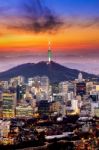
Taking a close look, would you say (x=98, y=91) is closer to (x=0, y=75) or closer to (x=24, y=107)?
(x=24, y=107)

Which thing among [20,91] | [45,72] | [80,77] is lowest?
[20,91]

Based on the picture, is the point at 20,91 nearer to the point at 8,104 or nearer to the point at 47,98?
the point at 8,104

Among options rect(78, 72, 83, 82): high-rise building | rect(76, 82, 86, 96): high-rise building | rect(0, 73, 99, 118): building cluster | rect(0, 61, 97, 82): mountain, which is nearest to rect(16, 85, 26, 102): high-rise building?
rect(0, 73, 99, 118): building cluster

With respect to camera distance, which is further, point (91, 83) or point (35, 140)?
point (91, 83)

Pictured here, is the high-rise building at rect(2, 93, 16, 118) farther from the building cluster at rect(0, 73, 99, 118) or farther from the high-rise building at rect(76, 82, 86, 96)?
the high-rise building at rect(76, 82, 86, 96)

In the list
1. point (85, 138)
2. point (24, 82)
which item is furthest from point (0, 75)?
point (85, 138)

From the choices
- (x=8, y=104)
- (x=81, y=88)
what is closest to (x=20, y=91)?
(x=8, y=104)
